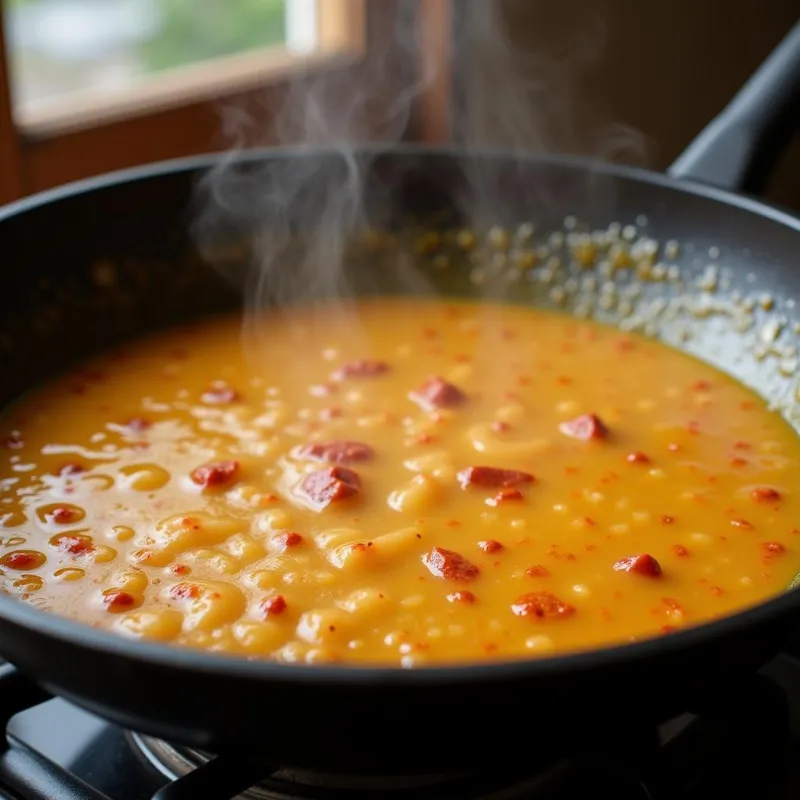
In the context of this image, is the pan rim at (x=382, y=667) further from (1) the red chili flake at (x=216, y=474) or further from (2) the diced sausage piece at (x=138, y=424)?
(2) the diced sausage piece at (x=138, y=424)

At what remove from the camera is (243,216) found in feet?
6.04

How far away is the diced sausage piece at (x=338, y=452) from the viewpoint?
4.65 feet

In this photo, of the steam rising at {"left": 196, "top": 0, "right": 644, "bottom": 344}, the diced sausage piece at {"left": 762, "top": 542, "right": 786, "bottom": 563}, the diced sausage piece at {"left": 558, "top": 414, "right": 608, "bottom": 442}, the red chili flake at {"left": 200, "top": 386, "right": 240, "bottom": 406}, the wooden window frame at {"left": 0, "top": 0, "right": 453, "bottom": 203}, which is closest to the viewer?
the diced sausage piece at {"left": 762, "top": 542, "right": 786, "bottom": 563}

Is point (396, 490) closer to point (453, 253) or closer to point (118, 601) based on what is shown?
point (118, 601)

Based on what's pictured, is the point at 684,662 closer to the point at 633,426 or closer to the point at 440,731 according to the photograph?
the point at 440,731

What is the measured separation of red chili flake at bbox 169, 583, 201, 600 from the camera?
1139 millimetres

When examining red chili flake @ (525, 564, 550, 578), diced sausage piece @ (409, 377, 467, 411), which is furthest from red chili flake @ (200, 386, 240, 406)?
red chili flake @ (525, 564, 550, 578)

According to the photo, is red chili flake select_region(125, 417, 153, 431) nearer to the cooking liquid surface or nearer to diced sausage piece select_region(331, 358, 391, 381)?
the cooking liquid surface

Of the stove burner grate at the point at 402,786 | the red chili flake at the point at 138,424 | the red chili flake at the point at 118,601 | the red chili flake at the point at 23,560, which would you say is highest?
the red chili flake at the point at 118,601

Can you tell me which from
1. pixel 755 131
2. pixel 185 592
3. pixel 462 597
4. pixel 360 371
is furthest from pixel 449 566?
pixel 755 131

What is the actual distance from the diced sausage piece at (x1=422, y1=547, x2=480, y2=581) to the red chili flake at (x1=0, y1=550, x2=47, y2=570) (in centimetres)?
43

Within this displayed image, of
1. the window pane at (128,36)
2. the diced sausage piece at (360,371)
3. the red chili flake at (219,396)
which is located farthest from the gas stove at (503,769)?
the window pane at (128,36)

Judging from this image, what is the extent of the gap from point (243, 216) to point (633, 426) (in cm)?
75

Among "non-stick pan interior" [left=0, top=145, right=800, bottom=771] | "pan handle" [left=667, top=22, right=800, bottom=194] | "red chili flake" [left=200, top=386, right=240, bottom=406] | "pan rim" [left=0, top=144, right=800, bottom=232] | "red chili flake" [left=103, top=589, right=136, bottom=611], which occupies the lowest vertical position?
"red chili flake" [left=200, top=386, right=240, bottom=406]
